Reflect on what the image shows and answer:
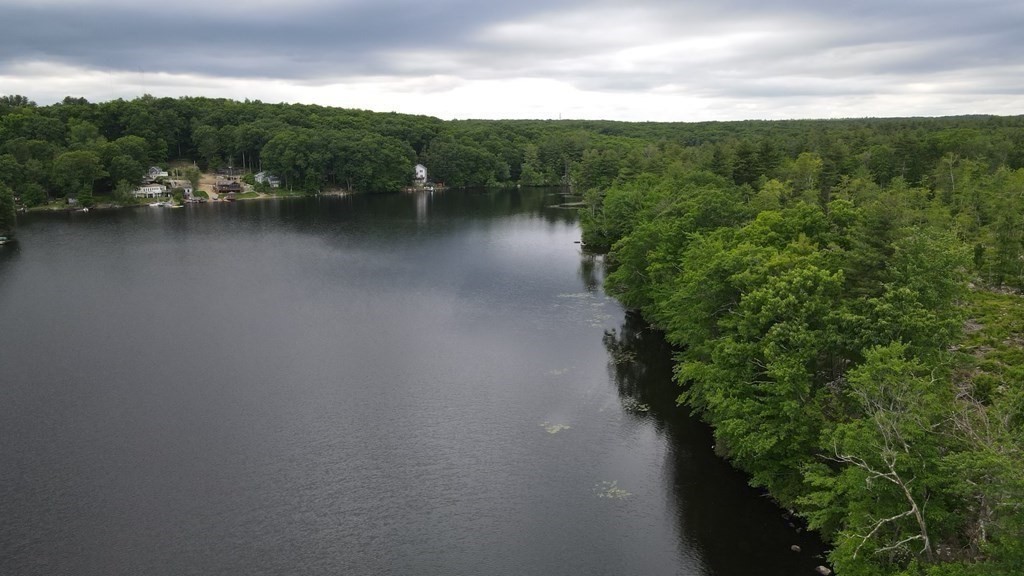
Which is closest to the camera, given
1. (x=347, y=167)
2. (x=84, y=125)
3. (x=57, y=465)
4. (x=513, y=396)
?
(x=57, y=465)

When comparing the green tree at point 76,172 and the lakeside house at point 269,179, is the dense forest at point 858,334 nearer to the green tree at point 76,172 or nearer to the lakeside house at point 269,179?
the lakeside house at point 269,179

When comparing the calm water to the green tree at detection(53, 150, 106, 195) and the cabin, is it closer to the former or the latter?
the green tree at detection(53, 150, 106, 195)

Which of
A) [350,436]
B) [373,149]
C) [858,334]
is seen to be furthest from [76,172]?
[858,334]

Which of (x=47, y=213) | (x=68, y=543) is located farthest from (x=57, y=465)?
(x=47, y=213)

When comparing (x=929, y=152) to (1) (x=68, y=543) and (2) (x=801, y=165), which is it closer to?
(2) (x=801, y=165)

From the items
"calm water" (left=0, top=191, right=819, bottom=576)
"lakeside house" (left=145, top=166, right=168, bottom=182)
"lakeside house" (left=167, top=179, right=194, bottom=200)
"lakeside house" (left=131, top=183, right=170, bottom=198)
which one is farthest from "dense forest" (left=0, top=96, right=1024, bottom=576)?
"lakeside house" (left=145, top=166, right=168, bottom=182)

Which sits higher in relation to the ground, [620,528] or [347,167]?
[347,167]

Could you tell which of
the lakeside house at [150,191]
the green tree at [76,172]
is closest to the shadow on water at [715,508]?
the green tree at [76,172]
